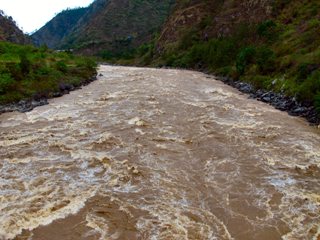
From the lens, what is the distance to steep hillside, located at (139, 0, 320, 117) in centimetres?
2600

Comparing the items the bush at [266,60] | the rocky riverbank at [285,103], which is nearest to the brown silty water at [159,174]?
the rocky riverbank at [285,103]

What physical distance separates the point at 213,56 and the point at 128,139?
33.3 m

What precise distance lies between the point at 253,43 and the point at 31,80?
2401 centimetres

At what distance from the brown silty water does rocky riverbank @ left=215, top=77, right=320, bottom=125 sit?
3.83 ft

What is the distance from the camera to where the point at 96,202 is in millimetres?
10352

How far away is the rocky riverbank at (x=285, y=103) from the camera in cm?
1975

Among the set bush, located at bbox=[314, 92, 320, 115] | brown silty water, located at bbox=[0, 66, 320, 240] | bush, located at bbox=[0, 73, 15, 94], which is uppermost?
bush, located at bbox=[0, 73, 15, 94]

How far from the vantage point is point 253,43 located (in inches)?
1635

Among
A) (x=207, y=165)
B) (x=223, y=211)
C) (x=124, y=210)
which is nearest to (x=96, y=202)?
(x=124, y=210)

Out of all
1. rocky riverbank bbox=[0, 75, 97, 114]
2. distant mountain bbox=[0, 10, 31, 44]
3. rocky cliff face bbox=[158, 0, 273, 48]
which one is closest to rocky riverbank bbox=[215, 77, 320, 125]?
rocky riverbank bbox=[0, 75, 97, 114]

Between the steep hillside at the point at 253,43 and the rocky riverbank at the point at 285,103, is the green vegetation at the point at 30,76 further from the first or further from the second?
the steep hillside at the point at 253,43

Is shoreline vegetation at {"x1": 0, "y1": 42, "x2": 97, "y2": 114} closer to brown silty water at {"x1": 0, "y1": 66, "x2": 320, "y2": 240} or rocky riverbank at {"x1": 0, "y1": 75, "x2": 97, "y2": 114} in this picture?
rocky riverbank at {"x1": 0, "y1": 75, "x2": 97, "y2": 114}

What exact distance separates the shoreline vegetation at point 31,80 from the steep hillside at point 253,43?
1473 centimetres

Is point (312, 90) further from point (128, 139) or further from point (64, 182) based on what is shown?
point (64, 182)
